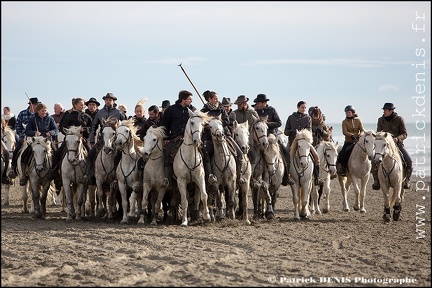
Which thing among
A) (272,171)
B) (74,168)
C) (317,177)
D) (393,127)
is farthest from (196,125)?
(393,127)

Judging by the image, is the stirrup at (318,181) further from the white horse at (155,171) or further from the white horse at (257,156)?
the white horse at (155,171)

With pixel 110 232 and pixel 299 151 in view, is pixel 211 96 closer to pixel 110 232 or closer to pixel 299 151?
pixel 299 151

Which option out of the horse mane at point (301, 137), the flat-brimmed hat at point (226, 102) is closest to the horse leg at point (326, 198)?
the horse mane at point (301, 137)

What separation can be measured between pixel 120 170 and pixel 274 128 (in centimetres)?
374

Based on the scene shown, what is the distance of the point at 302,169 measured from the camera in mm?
17766

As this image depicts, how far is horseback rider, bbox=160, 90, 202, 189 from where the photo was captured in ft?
53.2

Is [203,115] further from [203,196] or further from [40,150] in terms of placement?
[40,150]

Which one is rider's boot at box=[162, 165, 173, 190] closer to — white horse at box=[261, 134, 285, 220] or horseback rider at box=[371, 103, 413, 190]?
white horse at box=[261, 134, 285, 220]

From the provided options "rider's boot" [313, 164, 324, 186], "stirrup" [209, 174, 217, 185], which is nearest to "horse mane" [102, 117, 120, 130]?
"stirrup" [209, 174, 217, 185]

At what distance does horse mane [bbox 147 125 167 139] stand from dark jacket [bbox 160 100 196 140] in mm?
151

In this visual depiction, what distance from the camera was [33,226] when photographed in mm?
16328

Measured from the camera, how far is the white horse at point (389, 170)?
17031mm

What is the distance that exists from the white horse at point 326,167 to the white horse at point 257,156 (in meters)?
2.14

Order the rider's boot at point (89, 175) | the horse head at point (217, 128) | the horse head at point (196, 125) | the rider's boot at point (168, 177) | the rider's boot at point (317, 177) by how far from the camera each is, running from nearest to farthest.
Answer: the horse head at point (196, 125), the horse head at point (217, 128), the rider's boot at point (168, 177), the rider's boot at point (89, 175), the rider's boot at point (317, 177)
